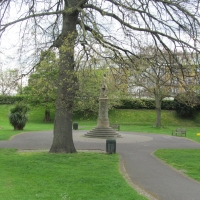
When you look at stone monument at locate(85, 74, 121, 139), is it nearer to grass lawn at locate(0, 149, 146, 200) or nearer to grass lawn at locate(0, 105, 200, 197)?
grass lawn at locate(0, 105, 200, 197)

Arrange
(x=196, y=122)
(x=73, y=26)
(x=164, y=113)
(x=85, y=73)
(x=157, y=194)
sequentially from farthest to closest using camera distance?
1. (x=164, y=113)
2. (x=196, y=122)
3. (x=73, y=26)
4. (x=85, y=73)
5. (x=157, y=194)

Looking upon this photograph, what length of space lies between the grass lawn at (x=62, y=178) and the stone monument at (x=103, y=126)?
35.6 feet

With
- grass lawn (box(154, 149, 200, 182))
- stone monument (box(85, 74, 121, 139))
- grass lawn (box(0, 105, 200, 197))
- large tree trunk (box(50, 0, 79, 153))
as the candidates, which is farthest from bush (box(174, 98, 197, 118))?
large tree trunk (box(50, 0, 79, 153))

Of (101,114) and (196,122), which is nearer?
(101,114)

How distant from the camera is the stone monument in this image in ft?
78.9

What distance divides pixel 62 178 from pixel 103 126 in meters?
16.3

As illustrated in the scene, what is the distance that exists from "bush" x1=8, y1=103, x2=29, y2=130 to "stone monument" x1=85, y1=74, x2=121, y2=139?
884 centimetres

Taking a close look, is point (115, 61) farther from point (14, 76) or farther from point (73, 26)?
point (14, 76)

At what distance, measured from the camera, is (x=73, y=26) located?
46.0 feet

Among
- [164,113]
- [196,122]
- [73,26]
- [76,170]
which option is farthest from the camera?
[164,113]

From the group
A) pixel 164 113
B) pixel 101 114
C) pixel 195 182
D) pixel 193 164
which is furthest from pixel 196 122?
pixel 195 182

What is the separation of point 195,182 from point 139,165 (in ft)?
9.97

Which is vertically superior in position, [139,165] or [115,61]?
[115,61]

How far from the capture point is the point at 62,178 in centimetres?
908
